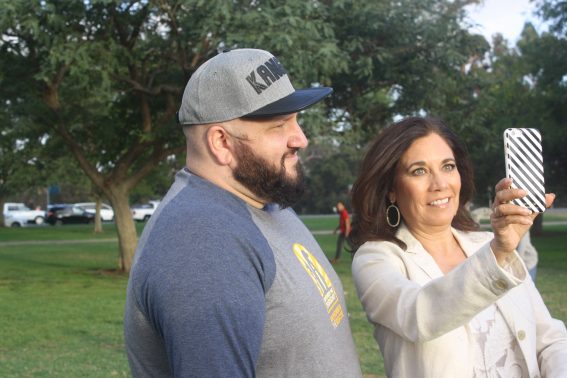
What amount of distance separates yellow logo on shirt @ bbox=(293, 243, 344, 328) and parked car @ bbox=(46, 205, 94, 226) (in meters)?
60.4

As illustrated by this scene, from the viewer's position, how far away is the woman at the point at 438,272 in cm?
232

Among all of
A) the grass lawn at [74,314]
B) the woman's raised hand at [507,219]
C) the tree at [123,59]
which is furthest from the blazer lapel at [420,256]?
the tree at [123,59]

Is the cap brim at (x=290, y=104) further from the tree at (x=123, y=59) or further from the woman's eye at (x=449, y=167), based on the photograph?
the tree at (x=123, y=59)

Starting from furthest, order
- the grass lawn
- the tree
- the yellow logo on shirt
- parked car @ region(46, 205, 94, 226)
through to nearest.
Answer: parked car @ region(46, 205, 94, 226) < the tree < the grass lawn < the yellow logo on shirt

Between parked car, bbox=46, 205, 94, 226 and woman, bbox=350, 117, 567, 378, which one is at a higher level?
woman, bbox=350, 117, 567, 378

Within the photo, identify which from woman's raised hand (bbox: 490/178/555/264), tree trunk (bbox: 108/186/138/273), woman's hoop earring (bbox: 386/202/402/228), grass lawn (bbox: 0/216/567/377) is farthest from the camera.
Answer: tree trunk (bbox: 108/186/138/273)

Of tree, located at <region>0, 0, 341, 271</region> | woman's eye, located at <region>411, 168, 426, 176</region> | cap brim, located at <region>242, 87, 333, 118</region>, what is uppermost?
tree, located at <region>0, 0, 341, 271</region>

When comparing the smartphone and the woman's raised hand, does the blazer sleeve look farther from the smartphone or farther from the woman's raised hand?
the smartphone

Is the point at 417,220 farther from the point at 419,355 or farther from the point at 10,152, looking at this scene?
the point at 10,152

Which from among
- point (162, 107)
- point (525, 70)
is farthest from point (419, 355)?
point (525, 70)

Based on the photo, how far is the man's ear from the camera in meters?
2.19

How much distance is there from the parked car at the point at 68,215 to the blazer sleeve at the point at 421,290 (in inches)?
2361

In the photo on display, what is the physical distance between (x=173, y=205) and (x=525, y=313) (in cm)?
139

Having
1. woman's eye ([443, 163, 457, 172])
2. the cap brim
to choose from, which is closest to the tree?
woman's eye ([443, 163, 457, 172])
